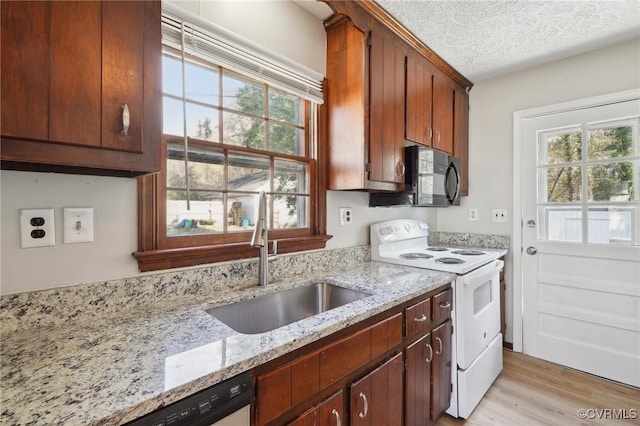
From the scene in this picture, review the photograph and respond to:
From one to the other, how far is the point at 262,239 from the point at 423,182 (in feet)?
4.00

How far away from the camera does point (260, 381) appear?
81 centimetres

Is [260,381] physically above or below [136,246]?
below

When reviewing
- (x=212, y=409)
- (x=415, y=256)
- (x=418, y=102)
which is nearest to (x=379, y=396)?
(x=212, y=409)

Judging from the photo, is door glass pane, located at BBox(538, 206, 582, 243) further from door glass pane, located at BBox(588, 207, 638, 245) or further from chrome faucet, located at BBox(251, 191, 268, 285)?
chrome faucet, located at BBox(251, 191, 268, 285)

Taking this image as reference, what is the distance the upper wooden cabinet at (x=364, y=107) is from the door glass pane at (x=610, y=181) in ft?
4.94

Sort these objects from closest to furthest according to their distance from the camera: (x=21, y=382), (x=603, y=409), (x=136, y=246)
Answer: (x=21, y=382) < (x=136, y=246) < (x=603, y=409)

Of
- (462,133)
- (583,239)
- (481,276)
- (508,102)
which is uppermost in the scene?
(508,102)

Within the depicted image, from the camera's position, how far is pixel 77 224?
3.32ft

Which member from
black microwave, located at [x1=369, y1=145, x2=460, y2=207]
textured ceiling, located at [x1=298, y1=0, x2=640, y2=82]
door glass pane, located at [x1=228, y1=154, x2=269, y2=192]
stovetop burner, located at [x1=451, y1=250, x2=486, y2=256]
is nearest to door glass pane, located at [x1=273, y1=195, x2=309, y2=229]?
door glass pane, located at [x1=228, y1=154, x2=269, y2=192]

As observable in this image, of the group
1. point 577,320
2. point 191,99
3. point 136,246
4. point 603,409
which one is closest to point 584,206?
point 577,320

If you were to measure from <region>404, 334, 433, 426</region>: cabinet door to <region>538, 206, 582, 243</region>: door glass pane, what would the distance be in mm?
1603

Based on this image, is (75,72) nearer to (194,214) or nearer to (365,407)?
(194,214)

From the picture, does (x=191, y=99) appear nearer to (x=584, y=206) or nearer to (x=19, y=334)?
(x=19, y=334)

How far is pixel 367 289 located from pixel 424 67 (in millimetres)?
1711
